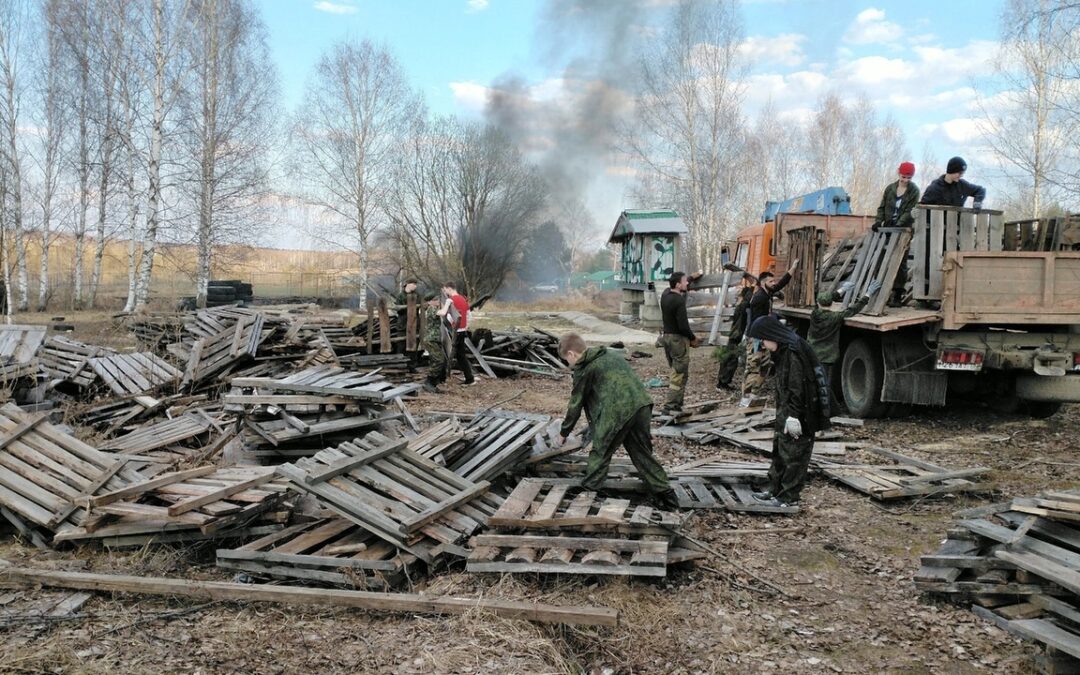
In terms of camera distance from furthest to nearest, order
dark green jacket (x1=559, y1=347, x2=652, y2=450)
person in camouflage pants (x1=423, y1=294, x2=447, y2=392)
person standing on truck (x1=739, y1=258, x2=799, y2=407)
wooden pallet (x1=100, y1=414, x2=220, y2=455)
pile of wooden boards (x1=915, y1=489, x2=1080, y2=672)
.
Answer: person in camouflage pants (x1=423, y1=294, x2=447, y2=392) < person standing on truck (x1=739, y1=258, x2=799, y2=407) < wooden pallet (x1=100, y1=414, x2=220, y2=455) < dark green jacket (x1=559, y1=347, x2=652, y2=450) < pile of wooden boards (x1=915, y1=489, x2=1080, y2=672)

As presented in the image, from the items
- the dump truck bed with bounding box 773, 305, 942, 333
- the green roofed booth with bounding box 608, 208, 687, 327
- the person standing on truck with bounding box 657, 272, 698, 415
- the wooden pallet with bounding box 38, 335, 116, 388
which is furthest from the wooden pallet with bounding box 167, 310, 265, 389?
the green roofed booth with bounding box 608, 208, 687, 327

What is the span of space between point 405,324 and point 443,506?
7768 millimetres

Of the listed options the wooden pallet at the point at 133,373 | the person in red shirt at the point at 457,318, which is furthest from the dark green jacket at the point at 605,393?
the wooden pallet at the point at 133,373

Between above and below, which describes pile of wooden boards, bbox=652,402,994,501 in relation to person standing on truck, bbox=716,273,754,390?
below

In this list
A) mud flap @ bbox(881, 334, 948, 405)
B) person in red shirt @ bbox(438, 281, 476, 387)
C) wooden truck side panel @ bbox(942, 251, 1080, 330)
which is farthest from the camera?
person in red shirt @ bbox(438, 281, 476, 387)

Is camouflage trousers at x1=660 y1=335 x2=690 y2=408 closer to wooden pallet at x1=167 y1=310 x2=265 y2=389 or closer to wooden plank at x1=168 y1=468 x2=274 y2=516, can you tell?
wooden plank at x1=168 y1=468 x2=274 y2=516

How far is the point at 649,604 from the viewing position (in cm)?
399

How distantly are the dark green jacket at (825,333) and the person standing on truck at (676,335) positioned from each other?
4.87ft

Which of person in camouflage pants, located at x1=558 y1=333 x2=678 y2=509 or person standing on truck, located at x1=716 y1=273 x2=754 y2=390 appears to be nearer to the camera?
person in camouflage pants, located at x1=558 y1=333 x2=678 y2=509

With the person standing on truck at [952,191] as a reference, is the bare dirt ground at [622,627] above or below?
below

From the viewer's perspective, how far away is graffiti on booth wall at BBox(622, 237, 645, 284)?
85.7ft

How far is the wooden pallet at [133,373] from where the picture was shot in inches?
373

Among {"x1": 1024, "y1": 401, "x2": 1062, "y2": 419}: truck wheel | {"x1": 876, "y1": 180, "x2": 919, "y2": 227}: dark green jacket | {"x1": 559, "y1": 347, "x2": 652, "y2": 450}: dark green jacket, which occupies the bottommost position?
{"x1": 1024, "y1": 401, "x2": 1062, "y2": 419}: truck wheel

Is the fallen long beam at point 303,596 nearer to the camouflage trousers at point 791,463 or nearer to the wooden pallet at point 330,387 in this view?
the camouflage trousers at point 791,463
